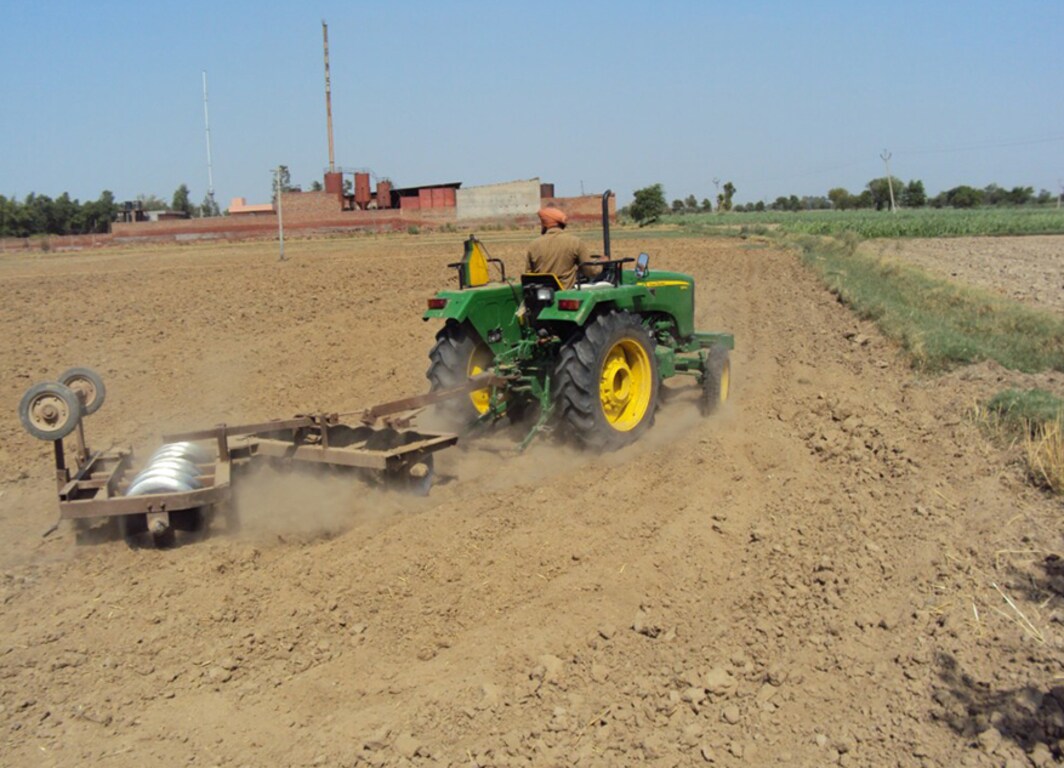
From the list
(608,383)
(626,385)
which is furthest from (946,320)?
(608,383)

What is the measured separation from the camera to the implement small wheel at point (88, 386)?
559 cm

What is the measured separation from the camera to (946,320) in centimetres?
Result: 1099

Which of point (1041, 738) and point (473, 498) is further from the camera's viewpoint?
point (473, 498)

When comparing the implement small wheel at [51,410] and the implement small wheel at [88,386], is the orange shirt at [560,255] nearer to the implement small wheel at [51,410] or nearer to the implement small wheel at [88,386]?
the implement small wheel at [88,386]

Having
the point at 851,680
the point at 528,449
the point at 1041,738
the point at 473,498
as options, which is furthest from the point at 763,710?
the point at 528,449

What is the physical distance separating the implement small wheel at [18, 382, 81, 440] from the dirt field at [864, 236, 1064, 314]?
43.2ft

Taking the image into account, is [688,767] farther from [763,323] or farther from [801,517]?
[763,323]

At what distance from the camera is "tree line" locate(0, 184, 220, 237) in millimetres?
60438

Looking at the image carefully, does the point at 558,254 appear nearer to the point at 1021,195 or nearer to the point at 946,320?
the point at 946,320

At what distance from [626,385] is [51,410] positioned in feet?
13.2

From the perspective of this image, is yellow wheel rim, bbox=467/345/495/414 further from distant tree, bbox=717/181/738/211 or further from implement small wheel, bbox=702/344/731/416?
distant tree, bbox=717/181/738/211

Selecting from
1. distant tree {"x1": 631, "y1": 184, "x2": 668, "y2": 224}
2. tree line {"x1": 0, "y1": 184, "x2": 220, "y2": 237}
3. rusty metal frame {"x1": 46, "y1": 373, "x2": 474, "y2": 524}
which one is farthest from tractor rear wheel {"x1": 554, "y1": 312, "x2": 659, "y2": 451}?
tree line {"x1": 0, "y1": 184, "x2": 220, "y2": 237}

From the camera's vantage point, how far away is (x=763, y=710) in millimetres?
3328

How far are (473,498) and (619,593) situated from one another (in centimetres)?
164
